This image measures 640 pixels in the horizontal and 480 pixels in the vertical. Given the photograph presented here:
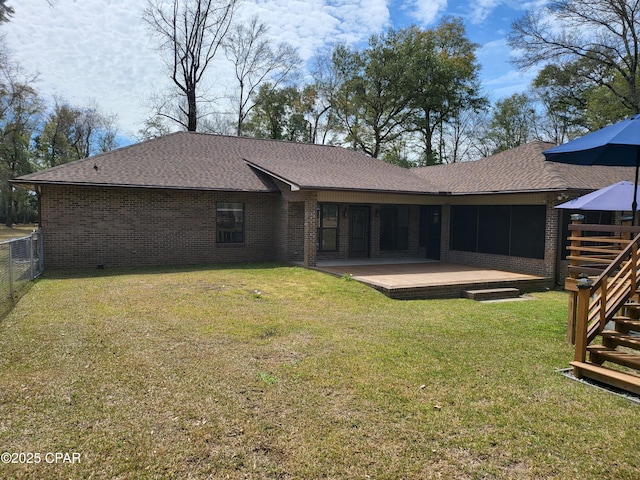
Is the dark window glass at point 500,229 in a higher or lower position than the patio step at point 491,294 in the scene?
higher

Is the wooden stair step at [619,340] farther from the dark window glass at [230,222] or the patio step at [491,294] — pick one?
the dark window glass at [230,222]

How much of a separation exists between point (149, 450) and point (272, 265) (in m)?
10.6

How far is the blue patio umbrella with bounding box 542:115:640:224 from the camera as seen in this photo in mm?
5340

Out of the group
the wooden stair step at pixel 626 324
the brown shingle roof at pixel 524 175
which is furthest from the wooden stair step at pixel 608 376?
the brown shingle roof at pixel 524 175

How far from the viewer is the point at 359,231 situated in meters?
16.1

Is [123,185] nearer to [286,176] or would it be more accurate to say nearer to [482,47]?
[286,176]

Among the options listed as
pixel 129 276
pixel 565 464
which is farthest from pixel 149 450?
pixel 129 276

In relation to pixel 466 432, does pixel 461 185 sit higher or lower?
higher

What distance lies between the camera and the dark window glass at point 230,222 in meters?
14.5

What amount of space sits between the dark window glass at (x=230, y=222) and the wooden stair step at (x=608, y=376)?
1160cm

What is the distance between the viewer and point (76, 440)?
11.0 ft

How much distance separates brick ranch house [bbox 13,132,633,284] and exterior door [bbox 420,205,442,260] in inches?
2.1

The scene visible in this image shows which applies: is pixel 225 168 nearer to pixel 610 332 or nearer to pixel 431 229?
pixel 431 229

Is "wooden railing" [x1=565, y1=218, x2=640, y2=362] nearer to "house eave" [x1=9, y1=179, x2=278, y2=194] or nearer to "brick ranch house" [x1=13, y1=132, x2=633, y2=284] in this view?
"brick ranch house" [x1=13, y1=132, x2=633, y2=284]
